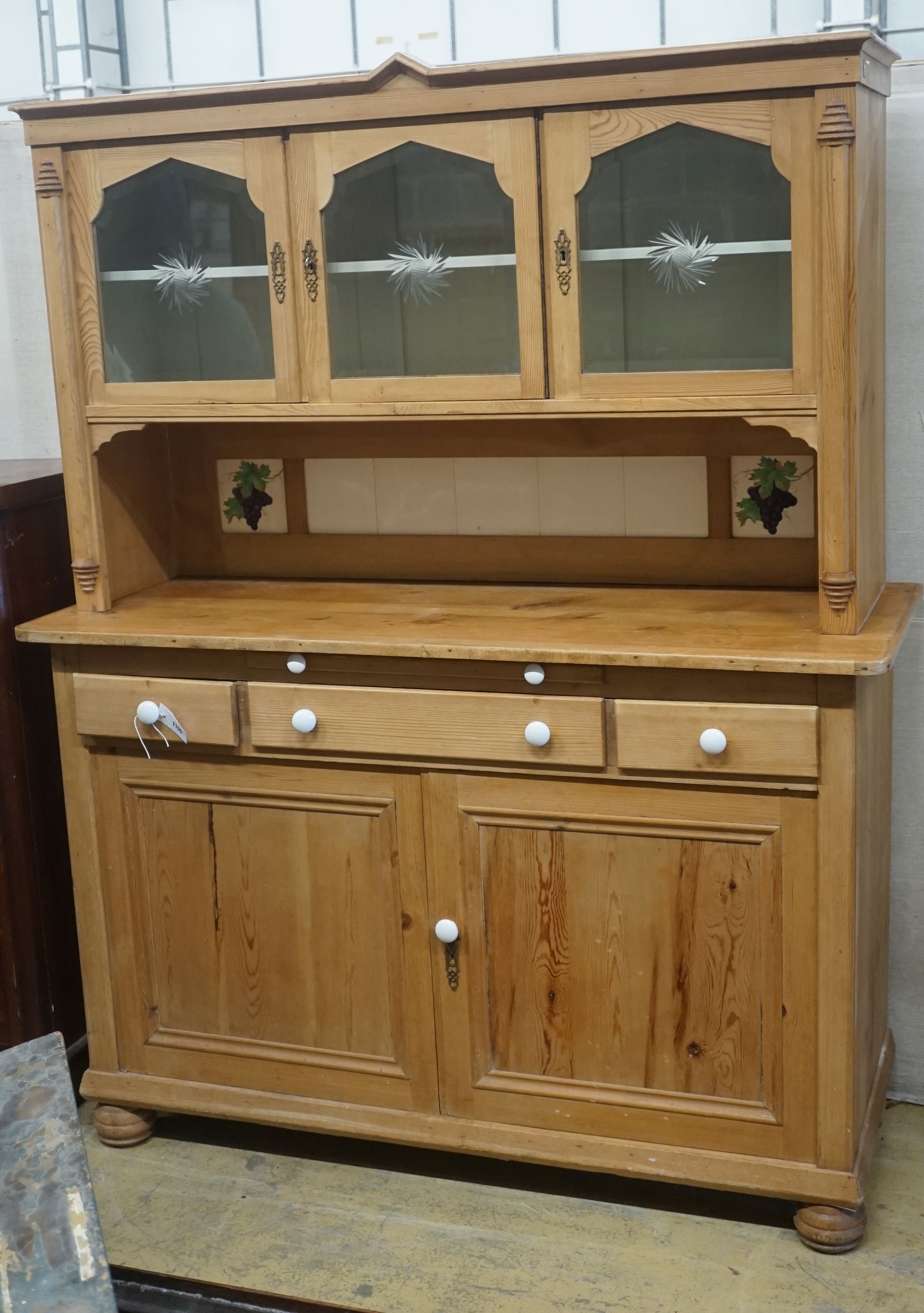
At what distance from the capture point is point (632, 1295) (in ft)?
7.34

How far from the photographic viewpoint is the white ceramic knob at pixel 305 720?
7.87ft

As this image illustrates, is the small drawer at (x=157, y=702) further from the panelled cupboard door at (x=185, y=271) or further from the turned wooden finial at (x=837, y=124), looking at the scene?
the turned wooden finial at (x=837, y=124)

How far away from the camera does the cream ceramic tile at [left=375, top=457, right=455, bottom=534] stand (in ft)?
9.07

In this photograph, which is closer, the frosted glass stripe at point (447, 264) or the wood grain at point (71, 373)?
the frosted glass stripe at point (447, 264)

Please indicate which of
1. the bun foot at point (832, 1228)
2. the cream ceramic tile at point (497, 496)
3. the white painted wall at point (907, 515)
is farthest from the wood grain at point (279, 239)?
the bun foot at point (832, 1228)

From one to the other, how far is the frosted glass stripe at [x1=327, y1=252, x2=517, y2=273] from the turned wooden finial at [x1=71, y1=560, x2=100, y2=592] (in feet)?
2.29

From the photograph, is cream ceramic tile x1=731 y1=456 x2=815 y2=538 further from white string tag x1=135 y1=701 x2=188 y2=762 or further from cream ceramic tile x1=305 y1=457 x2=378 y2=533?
white string tag x1=135 y1=701 x2=188 y2=762

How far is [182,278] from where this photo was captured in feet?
8.13

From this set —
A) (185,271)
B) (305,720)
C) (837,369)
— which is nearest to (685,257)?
(837,369)

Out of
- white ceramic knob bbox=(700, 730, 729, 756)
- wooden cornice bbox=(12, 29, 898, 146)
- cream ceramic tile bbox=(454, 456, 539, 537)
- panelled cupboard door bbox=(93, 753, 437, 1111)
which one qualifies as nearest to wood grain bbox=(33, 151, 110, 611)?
wooden cornice bbox=(12, 29, 898, 146)

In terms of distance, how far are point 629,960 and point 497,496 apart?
92 centimetres

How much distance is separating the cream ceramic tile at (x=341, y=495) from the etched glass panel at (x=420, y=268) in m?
0.42

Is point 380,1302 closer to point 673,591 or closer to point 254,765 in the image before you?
point 254,765

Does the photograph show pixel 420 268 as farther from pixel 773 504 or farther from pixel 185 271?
pixel 773 504
